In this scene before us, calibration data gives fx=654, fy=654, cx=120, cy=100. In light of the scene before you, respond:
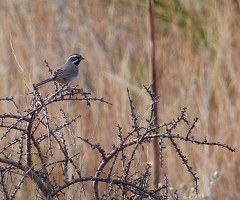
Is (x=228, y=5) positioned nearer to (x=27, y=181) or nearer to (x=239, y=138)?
(x=239, y=138)

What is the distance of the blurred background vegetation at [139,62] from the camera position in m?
4.86

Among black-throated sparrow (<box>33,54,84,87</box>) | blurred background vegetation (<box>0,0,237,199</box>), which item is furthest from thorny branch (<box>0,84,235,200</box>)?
blurred background vegetation (<box>0,0,237,199</box>)

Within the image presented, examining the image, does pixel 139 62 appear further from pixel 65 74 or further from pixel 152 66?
pixel 65 74

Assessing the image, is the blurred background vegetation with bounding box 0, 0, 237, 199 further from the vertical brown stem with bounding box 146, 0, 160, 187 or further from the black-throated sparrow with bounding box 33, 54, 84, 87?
the black-throated sparrow with bounding box 33, 54, 84, 87

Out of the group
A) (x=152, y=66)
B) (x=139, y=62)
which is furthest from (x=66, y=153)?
(x=139, y=62)

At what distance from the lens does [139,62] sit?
5711mm

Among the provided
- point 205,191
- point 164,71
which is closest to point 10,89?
point 164,71

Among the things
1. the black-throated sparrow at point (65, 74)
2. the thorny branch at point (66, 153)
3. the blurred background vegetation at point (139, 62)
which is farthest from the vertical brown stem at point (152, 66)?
the thorny branch at point (66, 153)

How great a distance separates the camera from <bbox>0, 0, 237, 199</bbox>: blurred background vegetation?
4859mm

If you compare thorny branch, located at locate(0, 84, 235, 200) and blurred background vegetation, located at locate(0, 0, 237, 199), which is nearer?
thorny branch, located at locate(0, 84, 235, 200)

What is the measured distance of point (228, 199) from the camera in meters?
4.71

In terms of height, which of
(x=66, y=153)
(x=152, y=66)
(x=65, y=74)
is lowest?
(x=66, y=153)

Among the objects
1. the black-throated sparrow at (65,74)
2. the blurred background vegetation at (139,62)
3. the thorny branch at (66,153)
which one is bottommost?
the thorny branch at (66,153)

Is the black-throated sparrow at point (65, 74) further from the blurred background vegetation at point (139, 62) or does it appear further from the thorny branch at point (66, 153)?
the thorny branch at point (66, 153)
